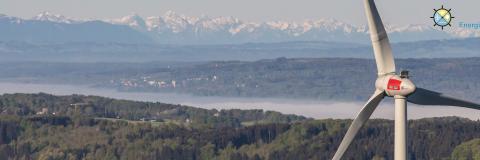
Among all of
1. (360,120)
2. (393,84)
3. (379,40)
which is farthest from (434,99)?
(379,40)

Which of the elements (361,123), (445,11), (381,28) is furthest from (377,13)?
(445,11)

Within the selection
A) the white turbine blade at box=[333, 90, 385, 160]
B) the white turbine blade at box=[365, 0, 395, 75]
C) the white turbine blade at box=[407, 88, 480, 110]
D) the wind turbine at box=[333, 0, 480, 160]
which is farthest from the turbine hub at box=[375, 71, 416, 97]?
the white turbine blade at box=[333, 90, 385, 160]

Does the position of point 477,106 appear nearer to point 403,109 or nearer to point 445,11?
point 403,109

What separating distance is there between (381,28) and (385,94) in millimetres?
4264

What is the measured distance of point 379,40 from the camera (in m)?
102

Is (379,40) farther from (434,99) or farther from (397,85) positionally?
(434,99)

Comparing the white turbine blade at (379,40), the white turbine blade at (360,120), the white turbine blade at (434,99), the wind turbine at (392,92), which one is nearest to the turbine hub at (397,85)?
the wind turbine at (392,92)

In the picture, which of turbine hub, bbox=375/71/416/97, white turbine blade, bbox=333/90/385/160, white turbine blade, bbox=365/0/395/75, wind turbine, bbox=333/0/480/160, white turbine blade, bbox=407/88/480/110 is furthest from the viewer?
white turbine blade, bbox=333/90/385/160

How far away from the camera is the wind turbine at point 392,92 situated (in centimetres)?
10025

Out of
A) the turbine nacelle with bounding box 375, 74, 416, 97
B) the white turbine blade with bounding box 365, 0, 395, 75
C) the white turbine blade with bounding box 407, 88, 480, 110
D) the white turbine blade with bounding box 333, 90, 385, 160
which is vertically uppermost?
the white turbine blade with bounding box 365, 0, 395, 75

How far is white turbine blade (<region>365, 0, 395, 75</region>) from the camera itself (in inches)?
4038

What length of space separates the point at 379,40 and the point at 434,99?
660 cm

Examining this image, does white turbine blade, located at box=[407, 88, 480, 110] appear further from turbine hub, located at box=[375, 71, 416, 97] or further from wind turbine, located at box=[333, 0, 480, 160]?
turbine hub, located at box=[375, 71, 416, 97]

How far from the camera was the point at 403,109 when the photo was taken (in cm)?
10100
